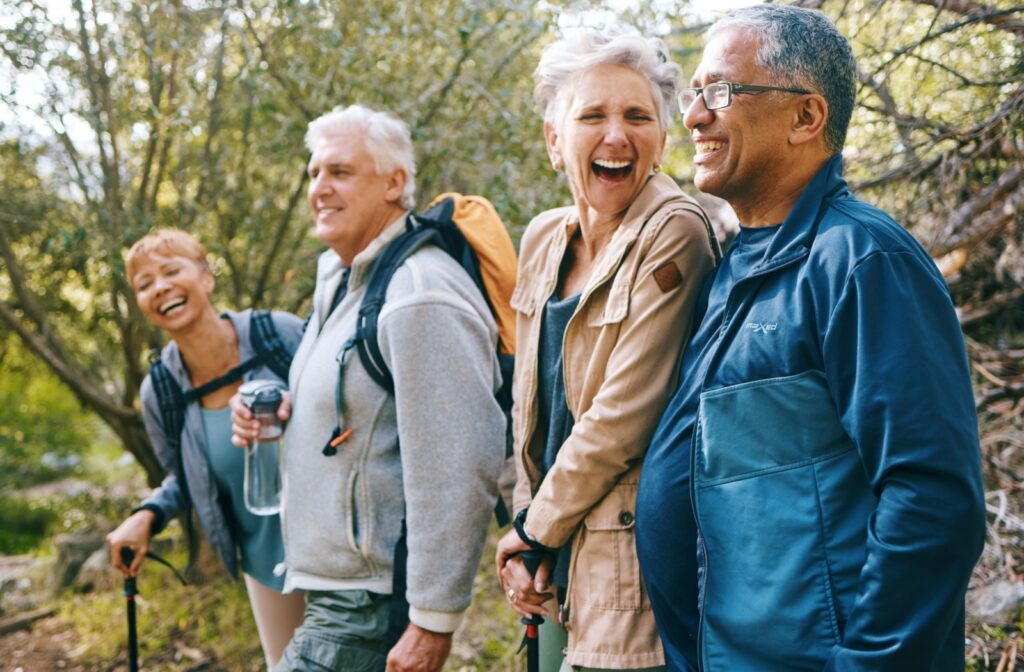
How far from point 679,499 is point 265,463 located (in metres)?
1.55

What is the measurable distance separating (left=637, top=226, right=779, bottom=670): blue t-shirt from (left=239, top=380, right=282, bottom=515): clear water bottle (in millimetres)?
1240

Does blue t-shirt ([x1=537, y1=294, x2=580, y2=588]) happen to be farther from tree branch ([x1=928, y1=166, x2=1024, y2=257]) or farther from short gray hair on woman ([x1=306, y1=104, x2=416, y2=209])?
tree branch ([x1=928, y1=166, x2=1024, y2=257])

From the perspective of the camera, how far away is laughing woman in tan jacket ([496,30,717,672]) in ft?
5.73

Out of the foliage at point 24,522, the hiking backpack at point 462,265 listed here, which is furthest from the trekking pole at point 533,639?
the foliage at point 24,522

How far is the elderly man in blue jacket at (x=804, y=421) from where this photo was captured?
121 centimetres

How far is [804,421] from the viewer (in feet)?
4.47

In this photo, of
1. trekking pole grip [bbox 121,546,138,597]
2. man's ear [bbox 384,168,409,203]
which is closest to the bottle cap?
man's ear [bbox 384,168,409,203]

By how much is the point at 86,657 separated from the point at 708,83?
4683mm

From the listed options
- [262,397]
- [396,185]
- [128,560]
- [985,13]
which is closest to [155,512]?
[128,560]

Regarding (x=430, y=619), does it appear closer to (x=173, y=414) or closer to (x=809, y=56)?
(x=173, y=414)

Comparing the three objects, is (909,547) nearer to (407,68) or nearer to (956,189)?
(956,189)

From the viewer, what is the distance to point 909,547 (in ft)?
3.93

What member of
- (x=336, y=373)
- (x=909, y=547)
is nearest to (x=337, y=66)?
(x=336, y=373)

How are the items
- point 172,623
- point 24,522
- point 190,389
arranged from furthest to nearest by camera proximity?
point 24,522, point 172,623, point 190,389
